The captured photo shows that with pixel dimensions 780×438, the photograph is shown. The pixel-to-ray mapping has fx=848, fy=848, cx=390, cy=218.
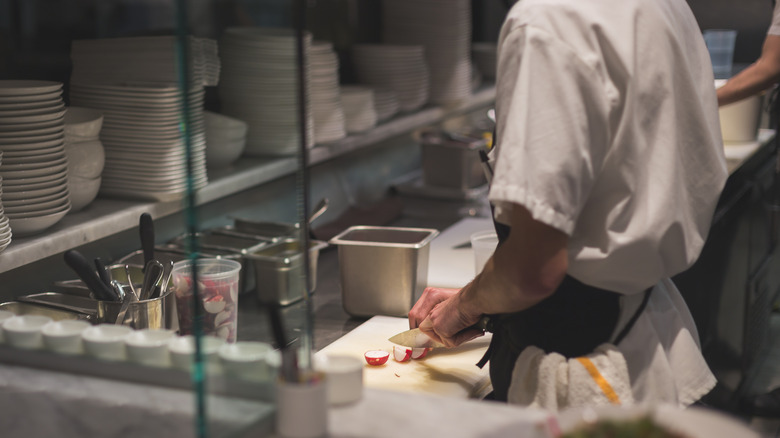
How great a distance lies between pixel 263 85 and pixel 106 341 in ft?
1.36

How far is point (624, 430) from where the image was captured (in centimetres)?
85

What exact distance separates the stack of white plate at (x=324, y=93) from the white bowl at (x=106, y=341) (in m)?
1.35

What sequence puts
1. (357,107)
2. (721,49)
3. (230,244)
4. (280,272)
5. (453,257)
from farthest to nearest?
(721,49)
(357,107)
(453,257)
(230,244)
(280,272)

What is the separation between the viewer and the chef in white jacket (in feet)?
3.71

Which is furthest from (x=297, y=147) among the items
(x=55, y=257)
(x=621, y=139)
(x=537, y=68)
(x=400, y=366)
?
(x=55, y=257)

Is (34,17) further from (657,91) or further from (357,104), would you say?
(657,91)

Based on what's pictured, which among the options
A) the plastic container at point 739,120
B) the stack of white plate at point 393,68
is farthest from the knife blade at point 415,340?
the plastic container at point 739,120

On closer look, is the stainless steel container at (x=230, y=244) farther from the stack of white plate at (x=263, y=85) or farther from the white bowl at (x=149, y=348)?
the white bowl at (x=149, y=348)

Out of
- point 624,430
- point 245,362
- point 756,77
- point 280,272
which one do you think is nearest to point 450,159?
point 756,77

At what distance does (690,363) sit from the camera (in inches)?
56.0

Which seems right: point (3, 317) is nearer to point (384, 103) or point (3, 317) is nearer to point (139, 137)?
A: point (139, 137)

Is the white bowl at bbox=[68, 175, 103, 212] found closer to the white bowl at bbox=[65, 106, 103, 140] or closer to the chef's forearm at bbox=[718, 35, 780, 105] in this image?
the white bowl at bbox=[65, 106, 103, 140]

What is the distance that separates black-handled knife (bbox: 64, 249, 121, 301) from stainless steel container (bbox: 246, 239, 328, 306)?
31cm

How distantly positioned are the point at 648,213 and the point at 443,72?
6.95 ft
